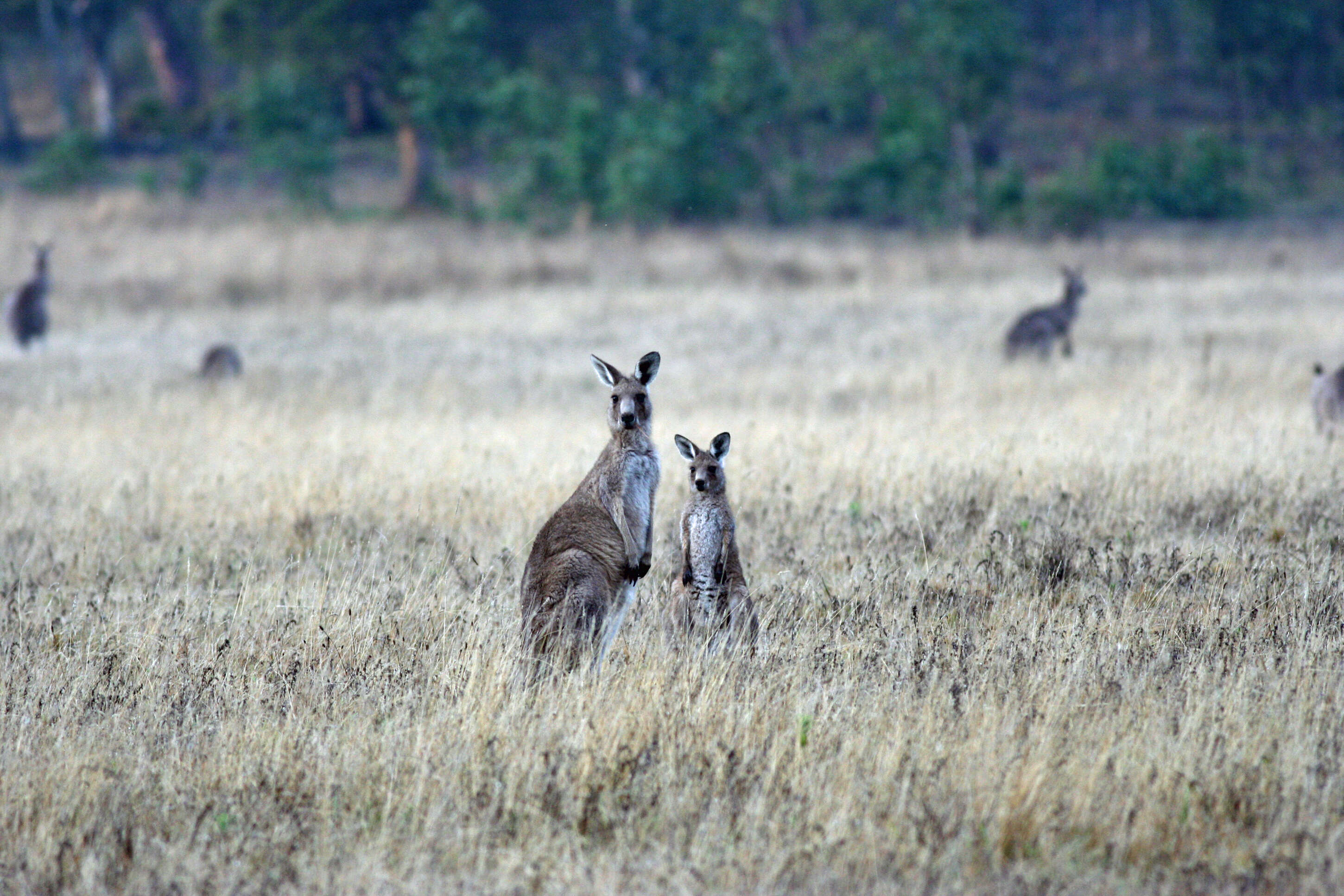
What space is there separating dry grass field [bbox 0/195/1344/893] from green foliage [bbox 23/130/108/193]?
26548mm

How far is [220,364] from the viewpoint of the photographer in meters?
16.0

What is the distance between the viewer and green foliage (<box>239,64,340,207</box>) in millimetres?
40312

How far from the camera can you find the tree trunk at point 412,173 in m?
42.5

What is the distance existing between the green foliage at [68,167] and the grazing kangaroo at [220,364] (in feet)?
87.6

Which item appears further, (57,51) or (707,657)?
(57,51)

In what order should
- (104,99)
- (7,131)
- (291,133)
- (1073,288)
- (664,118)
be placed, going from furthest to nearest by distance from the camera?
(104,99), (7,131), (291,133), (664,118), (1073,288)

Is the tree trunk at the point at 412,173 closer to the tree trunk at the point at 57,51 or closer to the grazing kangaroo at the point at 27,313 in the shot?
the tree trunk at the point at 57,51

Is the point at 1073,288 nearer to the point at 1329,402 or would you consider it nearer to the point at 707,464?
the point at 1329,402

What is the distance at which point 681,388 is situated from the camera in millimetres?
15828

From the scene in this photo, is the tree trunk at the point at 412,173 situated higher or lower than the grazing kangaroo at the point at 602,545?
higher

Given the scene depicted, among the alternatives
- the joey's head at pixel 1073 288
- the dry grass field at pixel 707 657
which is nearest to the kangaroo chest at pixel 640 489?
the dry grass field at pixel 707 657

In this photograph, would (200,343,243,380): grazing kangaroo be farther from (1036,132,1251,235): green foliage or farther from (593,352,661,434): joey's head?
(1036,132,1251,235): green foliage

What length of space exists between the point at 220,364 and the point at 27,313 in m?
4.67

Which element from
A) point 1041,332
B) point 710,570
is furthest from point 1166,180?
point 710,570
